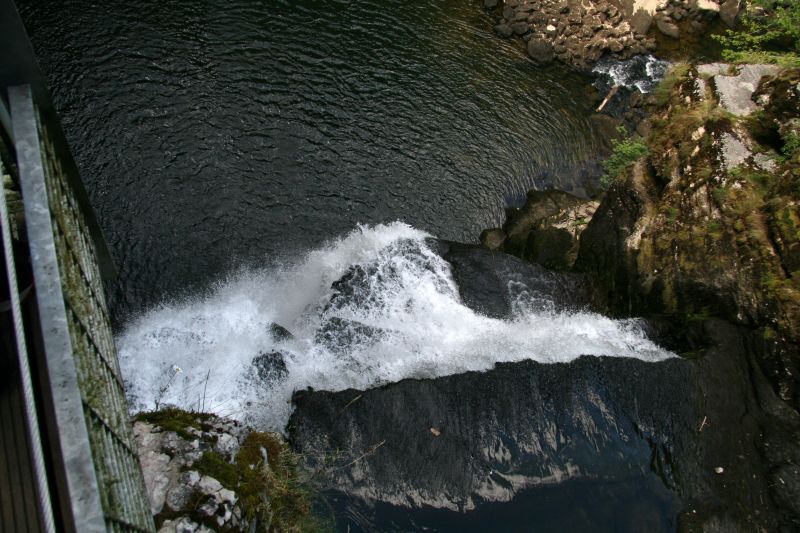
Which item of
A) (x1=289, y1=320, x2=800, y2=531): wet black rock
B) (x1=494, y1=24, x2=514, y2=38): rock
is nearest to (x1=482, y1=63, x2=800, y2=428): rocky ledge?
(x1=289, y1=320, x2=800, y2=531): wet black rock

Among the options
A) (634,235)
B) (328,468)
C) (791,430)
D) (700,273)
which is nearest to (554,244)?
(634,235)

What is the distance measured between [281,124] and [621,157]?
8450 millimetres

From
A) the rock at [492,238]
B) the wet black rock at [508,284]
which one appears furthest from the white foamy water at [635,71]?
the wet black rock at [508,284]

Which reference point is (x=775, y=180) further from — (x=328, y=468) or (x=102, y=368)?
(x=102, y=368)

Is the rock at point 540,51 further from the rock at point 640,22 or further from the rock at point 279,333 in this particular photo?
the rock at point 279,333

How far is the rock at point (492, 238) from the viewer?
13.6m

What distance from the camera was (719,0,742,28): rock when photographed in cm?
2069

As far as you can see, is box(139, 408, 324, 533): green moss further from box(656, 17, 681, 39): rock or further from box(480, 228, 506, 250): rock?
box(656, 17, 681, 39): rock

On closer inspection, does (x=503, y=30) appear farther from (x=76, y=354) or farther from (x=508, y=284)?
(x=76, y=354)

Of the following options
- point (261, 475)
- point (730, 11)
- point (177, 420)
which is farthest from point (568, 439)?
point (730, 11)

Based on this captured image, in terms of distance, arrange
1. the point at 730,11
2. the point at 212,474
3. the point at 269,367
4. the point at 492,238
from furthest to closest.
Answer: the point at 730,11
the point at 492,238
the point at 269,367
the point at 212,474

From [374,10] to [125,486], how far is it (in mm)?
15684

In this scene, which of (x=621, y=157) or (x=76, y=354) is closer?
(x=76, y=354)

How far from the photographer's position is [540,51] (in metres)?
18.5
